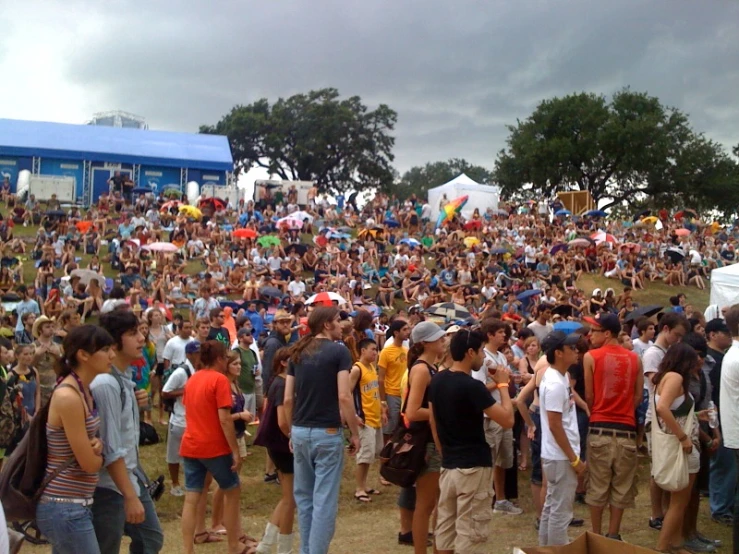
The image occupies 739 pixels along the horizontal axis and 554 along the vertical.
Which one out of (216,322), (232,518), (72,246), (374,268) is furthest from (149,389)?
(374,268)

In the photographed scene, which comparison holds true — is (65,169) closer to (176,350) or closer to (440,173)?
(176,350)

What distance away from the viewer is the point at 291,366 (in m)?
5.27

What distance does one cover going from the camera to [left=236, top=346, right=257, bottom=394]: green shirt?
927 cm

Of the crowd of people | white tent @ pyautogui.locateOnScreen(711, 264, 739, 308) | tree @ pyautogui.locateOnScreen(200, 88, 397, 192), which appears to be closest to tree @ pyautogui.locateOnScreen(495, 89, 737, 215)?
tree @ pyautogui.locateOnScreen(200, 88, 397, 192)

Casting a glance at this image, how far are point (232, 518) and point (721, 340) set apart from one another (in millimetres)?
4609

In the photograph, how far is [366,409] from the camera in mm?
7555

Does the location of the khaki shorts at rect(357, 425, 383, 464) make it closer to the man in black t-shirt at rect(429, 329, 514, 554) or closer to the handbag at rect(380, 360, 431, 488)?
the handbag at rect(380, 360, 431, 488)

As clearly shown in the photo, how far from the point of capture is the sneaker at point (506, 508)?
7.27 metres

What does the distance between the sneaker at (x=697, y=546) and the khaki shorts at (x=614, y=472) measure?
0.78 meters

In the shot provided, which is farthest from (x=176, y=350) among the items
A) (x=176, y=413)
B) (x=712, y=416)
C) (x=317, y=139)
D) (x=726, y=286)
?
(x=317, y=139)

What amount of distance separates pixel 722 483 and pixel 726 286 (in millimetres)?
10292

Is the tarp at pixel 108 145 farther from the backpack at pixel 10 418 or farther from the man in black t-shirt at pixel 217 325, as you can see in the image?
the backpack at pixel 10 418

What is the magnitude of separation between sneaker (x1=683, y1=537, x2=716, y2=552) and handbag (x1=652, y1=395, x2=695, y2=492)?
0.79 meters

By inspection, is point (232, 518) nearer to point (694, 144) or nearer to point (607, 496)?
point (607, 496)
